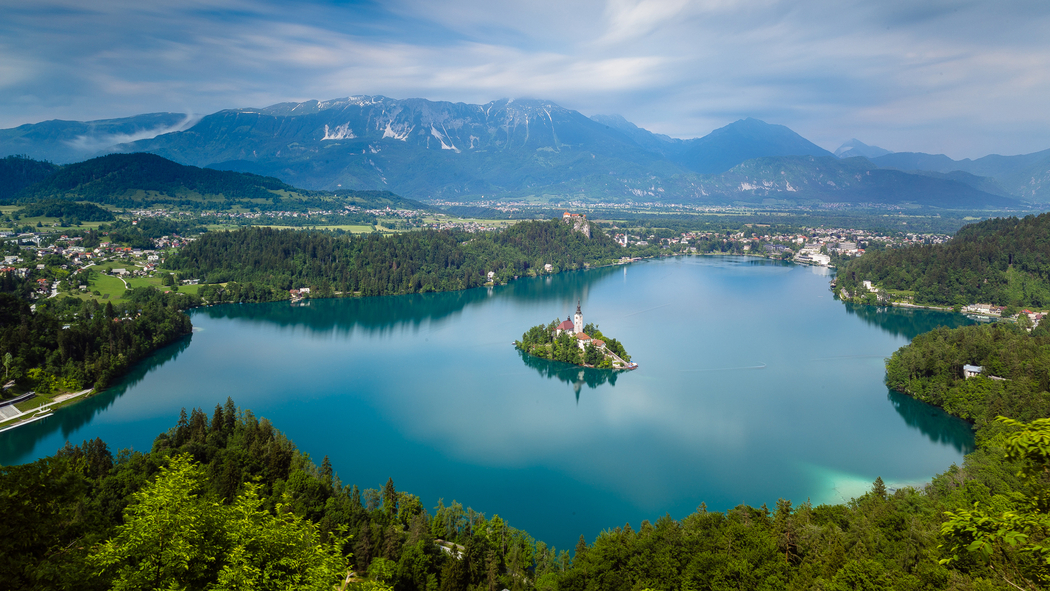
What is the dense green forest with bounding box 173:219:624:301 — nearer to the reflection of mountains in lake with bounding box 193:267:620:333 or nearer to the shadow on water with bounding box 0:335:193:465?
the reflection of mountains in lake with bounding box 193:267:620:333

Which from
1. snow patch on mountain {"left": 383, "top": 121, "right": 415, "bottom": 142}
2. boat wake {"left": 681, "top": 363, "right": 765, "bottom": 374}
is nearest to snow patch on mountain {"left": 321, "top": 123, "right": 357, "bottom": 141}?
snow patch on mountain {"left": 383, "top": 121, "right": 415, "bottom": 142}

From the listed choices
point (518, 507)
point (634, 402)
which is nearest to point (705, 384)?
point (634, 402)

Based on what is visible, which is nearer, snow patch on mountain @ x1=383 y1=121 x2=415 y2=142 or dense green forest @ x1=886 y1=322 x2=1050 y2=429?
dense green forest @ x1=886 y1=322 x2=1050 y2=429

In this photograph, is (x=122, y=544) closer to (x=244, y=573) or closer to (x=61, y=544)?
(x=61, y=544)

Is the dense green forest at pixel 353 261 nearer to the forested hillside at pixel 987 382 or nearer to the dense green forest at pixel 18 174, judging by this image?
the forested hillside at pixel 987 382

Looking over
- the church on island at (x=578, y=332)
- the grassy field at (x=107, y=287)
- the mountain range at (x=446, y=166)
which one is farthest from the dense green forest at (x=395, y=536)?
the mountain range at (x=446, y=166)

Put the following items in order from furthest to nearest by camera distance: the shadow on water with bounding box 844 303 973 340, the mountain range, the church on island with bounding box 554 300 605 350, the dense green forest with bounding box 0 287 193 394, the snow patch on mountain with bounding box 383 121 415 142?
the snow patch on mountain with bounding box 383 121 415 142 < the mountain range < the shadow on water with bounding box 844 303 973 340 < the church on island with bounding box 554 300 605 350 < the dense green forest with bounding box 0 287 193 394
